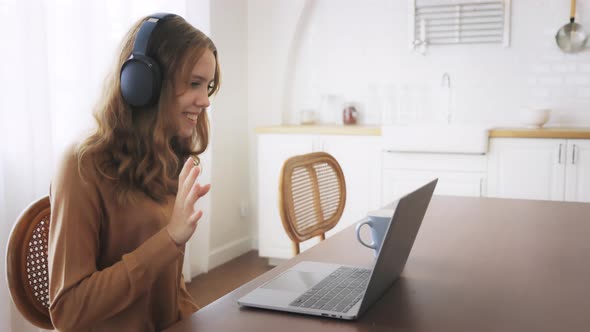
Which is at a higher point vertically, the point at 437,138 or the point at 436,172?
the point at 437,138

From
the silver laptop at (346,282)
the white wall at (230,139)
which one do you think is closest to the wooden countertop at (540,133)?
the white wall at (230,139)

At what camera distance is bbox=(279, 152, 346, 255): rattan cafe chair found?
1.91 meters

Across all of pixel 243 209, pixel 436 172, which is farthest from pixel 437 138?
pixel 243 209

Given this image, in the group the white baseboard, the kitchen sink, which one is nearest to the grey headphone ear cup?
the kitchen sink

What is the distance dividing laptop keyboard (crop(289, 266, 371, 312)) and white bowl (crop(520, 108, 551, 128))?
8.86 feet

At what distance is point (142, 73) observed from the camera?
1.26 m

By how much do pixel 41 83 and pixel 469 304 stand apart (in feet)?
6.77

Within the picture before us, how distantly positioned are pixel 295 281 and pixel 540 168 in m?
2.55

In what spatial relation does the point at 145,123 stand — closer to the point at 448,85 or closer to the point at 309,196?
the point at 309,196

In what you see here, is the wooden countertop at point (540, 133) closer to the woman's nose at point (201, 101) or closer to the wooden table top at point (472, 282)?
the wooden table top at point (472, 282)

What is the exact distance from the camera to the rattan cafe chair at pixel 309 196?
1.91m

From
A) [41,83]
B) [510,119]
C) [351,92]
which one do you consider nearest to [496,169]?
[510,119]

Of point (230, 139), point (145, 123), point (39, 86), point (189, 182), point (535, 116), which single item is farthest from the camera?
point (230, 139)

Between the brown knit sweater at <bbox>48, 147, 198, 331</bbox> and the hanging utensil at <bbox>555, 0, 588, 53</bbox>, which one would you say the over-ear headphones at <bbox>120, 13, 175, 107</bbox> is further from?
the hanging utensil at <bbox>555, 0, 588, 53</bbox>
